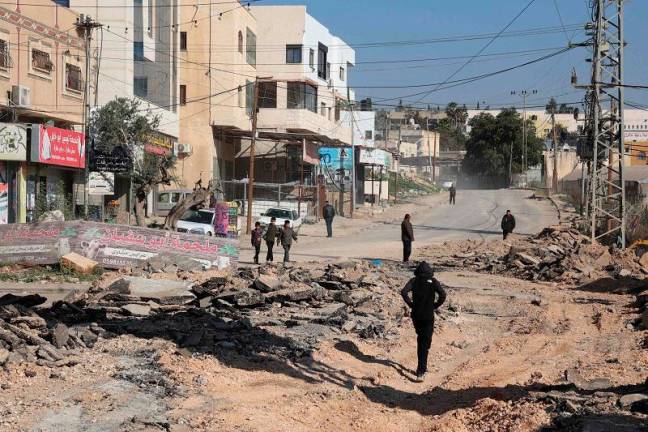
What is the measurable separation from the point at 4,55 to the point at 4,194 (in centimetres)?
481

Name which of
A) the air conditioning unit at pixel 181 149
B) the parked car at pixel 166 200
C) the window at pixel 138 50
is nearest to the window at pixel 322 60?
the air conditioning unit at pixel 181 149

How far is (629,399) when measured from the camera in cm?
861

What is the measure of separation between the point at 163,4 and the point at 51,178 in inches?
692

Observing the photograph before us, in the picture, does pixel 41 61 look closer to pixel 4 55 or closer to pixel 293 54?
pixel 4 55

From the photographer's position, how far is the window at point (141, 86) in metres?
47.3

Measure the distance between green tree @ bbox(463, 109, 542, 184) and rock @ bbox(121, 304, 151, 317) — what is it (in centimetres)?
8488

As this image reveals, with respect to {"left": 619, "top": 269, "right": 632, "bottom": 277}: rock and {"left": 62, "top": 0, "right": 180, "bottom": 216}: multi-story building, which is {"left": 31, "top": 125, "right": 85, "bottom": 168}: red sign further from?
{"left": 619, "top": 269, "right": 632, "bottom": 277}: rock

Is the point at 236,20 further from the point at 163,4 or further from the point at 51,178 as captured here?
the point at 51,178

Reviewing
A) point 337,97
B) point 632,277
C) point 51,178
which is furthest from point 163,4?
point 632,277

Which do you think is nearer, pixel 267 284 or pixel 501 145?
pixel 267 284

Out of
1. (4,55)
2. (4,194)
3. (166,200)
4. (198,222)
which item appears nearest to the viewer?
(4,55)

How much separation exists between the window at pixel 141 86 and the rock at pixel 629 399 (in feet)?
137

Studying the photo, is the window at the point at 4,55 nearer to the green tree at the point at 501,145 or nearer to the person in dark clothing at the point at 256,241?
the person in dark clothing at the point at 256,241

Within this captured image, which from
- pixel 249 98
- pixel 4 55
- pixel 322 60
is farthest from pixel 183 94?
pixel 4 55
